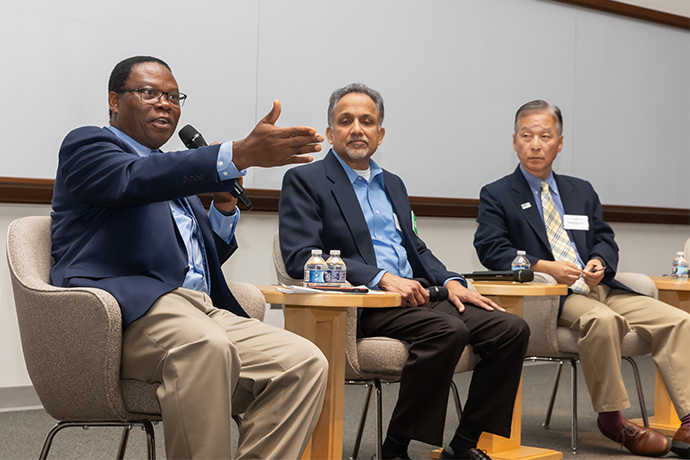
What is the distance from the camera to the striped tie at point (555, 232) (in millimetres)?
3535

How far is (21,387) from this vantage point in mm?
3553

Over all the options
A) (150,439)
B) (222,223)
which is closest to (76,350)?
(150,439)

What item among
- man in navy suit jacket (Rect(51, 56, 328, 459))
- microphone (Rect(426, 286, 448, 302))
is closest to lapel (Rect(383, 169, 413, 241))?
microphone (Rect(426, 286, 448, 302))

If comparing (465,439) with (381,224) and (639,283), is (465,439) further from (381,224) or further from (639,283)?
(639,283)

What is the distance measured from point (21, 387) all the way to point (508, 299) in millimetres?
2416

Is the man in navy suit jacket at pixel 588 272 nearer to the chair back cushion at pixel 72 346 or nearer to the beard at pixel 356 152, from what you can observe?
the beard at pixel 356 152

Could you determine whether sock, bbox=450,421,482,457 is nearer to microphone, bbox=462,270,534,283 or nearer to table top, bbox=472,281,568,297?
table top, bbox=472,281,568,297

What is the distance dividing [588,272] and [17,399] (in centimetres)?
285

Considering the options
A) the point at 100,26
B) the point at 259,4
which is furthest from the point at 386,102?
the point at 100,26

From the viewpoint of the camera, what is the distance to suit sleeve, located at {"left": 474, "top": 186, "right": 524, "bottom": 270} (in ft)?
11.1

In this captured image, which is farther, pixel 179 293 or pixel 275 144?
pixel 179 293

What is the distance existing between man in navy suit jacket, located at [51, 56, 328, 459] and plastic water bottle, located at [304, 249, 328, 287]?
0.34 metres

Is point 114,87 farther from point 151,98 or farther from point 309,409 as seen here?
point 309,409

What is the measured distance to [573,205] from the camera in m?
3.69
